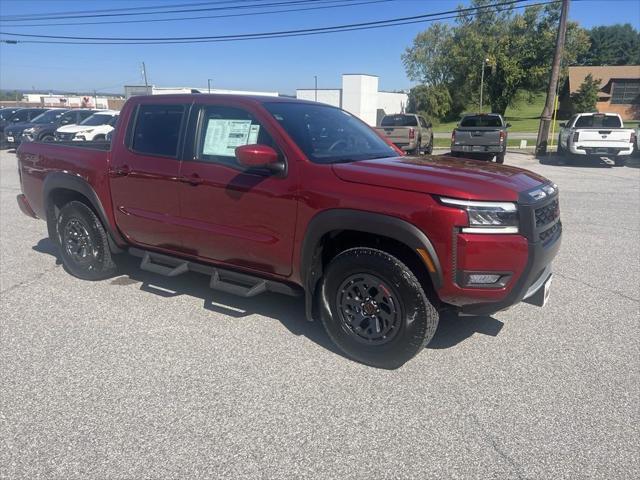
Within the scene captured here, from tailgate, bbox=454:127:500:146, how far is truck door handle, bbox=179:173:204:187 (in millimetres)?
14456

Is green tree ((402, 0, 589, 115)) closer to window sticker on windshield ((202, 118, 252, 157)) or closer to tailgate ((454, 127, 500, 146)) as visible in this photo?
tailgate ((454, 127, 500, 146))

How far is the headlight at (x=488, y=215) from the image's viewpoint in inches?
121

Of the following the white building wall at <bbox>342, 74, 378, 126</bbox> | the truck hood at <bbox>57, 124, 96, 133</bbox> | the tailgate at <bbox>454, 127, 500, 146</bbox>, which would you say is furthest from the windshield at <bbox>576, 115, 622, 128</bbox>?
the white building wall at <bbox>342, 74, 378, 126</bbox>

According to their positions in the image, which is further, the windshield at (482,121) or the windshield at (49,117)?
the windshield at (49,117)

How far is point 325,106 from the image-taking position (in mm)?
4789

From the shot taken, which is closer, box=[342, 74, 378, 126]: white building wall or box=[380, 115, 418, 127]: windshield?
box=[380, 115, 418, 127]: windshield

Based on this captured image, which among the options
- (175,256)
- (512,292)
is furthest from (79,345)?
(512,292)

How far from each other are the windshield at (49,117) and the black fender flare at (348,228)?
22182 millimetres

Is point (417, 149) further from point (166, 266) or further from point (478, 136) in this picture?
point (166, 266)

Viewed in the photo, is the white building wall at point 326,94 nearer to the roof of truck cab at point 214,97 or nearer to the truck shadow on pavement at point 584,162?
the truck shadow on pavement at point 584,162

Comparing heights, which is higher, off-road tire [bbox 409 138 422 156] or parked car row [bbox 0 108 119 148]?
parked car row [bbox 0 108 119 148]

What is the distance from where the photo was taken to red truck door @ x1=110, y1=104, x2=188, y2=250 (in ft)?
14.3

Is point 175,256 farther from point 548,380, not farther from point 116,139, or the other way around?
point 548,380

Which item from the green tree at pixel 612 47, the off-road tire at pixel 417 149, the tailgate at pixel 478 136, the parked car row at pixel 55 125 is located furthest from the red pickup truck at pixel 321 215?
the green tree at pixel 612 47
